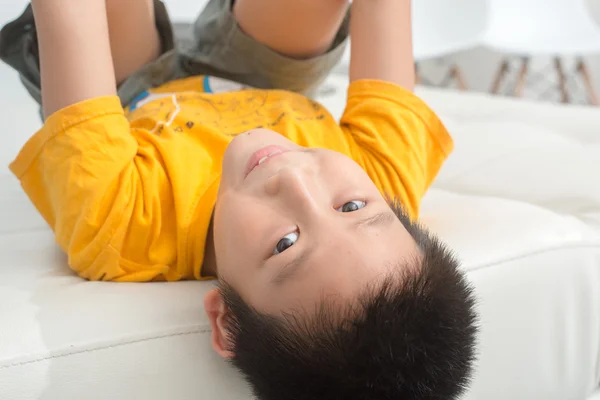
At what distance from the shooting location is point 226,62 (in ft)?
3.44

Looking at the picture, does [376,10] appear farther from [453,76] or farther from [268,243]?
[453,76]

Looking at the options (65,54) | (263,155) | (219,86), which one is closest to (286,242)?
(263,155)

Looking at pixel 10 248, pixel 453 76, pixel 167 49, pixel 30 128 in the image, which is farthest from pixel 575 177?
pixel 453 76

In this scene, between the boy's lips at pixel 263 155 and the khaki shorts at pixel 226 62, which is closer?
the boy's lips at pixel 263 155

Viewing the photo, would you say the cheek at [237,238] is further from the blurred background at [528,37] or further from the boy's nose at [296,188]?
the blurred background at [528,37]

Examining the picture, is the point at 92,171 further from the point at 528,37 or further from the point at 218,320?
the point at 528,37

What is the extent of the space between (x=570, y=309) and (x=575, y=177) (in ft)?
0.99

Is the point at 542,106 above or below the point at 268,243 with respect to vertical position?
below

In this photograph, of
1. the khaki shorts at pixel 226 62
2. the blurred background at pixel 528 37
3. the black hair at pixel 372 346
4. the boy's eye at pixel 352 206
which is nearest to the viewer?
the black hair at pixel 372 346

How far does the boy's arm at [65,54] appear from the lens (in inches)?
27.8

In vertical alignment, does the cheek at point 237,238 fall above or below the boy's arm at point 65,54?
below

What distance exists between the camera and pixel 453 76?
10.0 ft

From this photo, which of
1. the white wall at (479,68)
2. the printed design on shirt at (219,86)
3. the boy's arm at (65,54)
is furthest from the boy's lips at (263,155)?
the white wall at (479,68)

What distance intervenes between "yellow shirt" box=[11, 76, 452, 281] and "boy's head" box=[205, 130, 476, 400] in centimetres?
10
